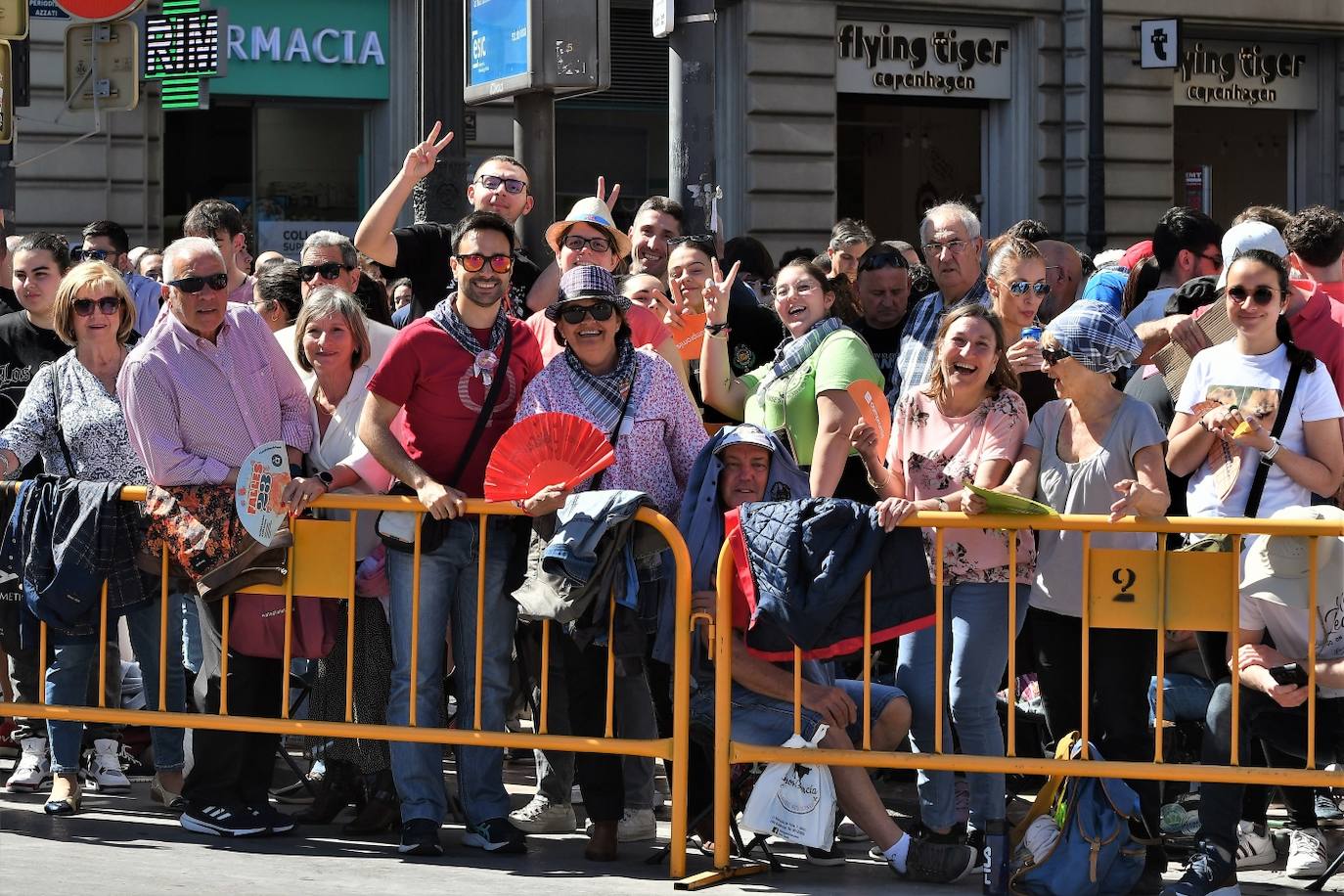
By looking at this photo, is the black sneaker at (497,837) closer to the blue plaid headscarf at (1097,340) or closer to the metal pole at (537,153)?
the blue plaid headscarf at (1097,340)

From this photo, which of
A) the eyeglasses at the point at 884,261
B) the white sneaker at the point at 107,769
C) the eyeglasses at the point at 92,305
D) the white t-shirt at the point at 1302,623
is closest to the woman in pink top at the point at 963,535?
the white t-shirt at the point at 1302,623

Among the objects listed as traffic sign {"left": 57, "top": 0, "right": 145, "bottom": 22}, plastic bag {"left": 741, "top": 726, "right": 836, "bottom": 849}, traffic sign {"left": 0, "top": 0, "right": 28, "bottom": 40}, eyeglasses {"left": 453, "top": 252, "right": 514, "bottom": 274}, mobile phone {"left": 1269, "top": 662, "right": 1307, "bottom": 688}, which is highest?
traffic sign {"left": 57, "top": 0, "right": 145, "bottom": 22}

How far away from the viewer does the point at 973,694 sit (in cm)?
604

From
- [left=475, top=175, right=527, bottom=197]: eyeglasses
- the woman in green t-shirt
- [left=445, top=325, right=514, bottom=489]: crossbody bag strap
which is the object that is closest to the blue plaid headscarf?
the woman in green t-shirt

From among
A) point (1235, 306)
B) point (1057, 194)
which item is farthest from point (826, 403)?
point (1057, 194)

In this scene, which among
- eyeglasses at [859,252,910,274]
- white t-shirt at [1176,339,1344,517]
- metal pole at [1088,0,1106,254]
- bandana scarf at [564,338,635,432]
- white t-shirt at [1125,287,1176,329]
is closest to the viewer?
white t-shirt at [1176,339,1344,517]

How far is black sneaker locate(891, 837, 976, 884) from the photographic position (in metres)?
6.12

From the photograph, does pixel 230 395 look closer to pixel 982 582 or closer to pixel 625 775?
pixel 625 775

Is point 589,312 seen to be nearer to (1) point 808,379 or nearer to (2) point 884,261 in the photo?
(1) point 808,379

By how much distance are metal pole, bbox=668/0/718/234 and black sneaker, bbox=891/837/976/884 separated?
3.22 meters

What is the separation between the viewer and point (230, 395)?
648cm

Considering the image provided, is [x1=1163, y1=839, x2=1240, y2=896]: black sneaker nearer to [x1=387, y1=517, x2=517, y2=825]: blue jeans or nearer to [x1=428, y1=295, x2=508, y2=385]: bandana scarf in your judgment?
[x1=387, y1=517, x2=517, y2=825]: blue jeans

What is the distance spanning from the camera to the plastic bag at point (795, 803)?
604 cm

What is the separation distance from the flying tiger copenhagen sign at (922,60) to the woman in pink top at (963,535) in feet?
44.8
